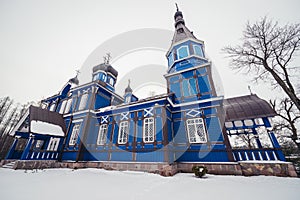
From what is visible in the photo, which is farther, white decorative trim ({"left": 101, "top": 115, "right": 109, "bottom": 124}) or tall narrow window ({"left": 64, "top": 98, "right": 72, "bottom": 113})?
tall narrow window ({"left": 64, "top": 98, "right": 72, "bottom": 113})

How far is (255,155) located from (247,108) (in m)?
3.56

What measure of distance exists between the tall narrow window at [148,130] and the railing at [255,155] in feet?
19.9

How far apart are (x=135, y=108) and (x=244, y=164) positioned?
351 inches

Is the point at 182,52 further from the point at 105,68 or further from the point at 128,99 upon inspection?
the point at 105,68

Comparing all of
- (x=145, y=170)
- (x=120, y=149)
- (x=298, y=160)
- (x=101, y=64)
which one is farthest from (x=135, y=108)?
(x=298, y=160)

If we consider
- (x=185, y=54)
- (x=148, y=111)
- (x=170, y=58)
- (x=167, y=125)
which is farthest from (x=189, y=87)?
(x=170, y=58)

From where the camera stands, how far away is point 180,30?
16016 mm

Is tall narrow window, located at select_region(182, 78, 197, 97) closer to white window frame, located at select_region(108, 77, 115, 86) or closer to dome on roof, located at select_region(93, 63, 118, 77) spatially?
white window frame, located at select_region(108, 77, 115, 86)

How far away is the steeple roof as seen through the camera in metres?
14.8

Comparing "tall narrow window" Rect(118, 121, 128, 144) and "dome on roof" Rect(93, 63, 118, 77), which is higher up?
"dome on roof" Rect(93, 63, 118, 77)

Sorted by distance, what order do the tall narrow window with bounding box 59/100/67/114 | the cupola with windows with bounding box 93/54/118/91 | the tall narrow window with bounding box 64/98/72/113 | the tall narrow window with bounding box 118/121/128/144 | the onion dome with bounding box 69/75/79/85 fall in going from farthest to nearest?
the onion dome with bounding box 69/75/79/85 < the cupola with windows with bounding box 93/54/118/91 < the tall narrow window with bounding box 59/100/67/114 < the tall narrow window with bounding box 64/98/72/113 < the tall narrow window with bounding box 118/121/128/144

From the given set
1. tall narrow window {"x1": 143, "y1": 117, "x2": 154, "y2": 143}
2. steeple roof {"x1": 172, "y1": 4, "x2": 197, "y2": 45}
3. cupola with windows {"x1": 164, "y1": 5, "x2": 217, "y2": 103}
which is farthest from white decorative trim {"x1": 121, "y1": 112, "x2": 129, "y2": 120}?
steeple roof {"x1": 172, "y1": 4, "x2": 197, "y2": 45}

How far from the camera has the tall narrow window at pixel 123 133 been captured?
11.0m

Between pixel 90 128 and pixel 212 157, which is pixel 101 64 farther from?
pixel 212 157
